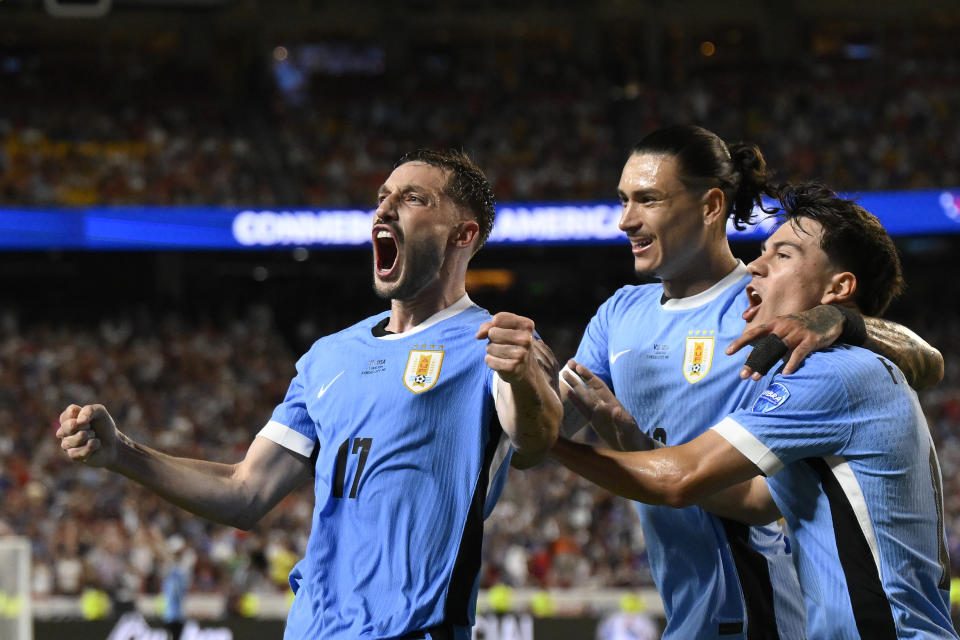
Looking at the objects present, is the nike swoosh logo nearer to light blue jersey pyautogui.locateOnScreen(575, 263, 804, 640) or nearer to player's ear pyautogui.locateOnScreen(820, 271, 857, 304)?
light blue jersey pyautogui.locateOnScreen(575, 263, 804, 640)

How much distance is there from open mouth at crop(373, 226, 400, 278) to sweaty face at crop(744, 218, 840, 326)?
1.11 metres

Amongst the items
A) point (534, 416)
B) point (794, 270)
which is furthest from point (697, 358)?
point (534, 416)

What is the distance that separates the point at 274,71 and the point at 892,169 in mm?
13579

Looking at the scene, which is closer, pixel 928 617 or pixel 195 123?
pixel 928 617

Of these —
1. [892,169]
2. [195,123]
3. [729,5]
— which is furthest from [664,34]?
[195,123]

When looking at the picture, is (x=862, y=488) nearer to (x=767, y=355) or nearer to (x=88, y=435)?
(x=767, y=355)

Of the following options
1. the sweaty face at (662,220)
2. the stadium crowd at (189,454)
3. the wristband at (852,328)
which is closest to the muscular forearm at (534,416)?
the wristband at (852,328)

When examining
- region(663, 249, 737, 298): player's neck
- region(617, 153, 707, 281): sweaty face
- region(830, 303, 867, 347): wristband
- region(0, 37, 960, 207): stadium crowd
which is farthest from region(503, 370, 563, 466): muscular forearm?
region(0, 37, 960, 207): stadium crowd

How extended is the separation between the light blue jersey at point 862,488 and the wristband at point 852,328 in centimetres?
7

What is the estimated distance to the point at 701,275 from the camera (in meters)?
4.33

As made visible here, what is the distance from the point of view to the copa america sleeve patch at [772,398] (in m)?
3.20

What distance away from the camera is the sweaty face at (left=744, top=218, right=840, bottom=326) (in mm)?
3436

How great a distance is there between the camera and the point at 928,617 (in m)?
3.10

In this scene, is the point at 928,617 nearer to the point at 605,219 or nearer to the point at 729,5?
the point at 605,219
